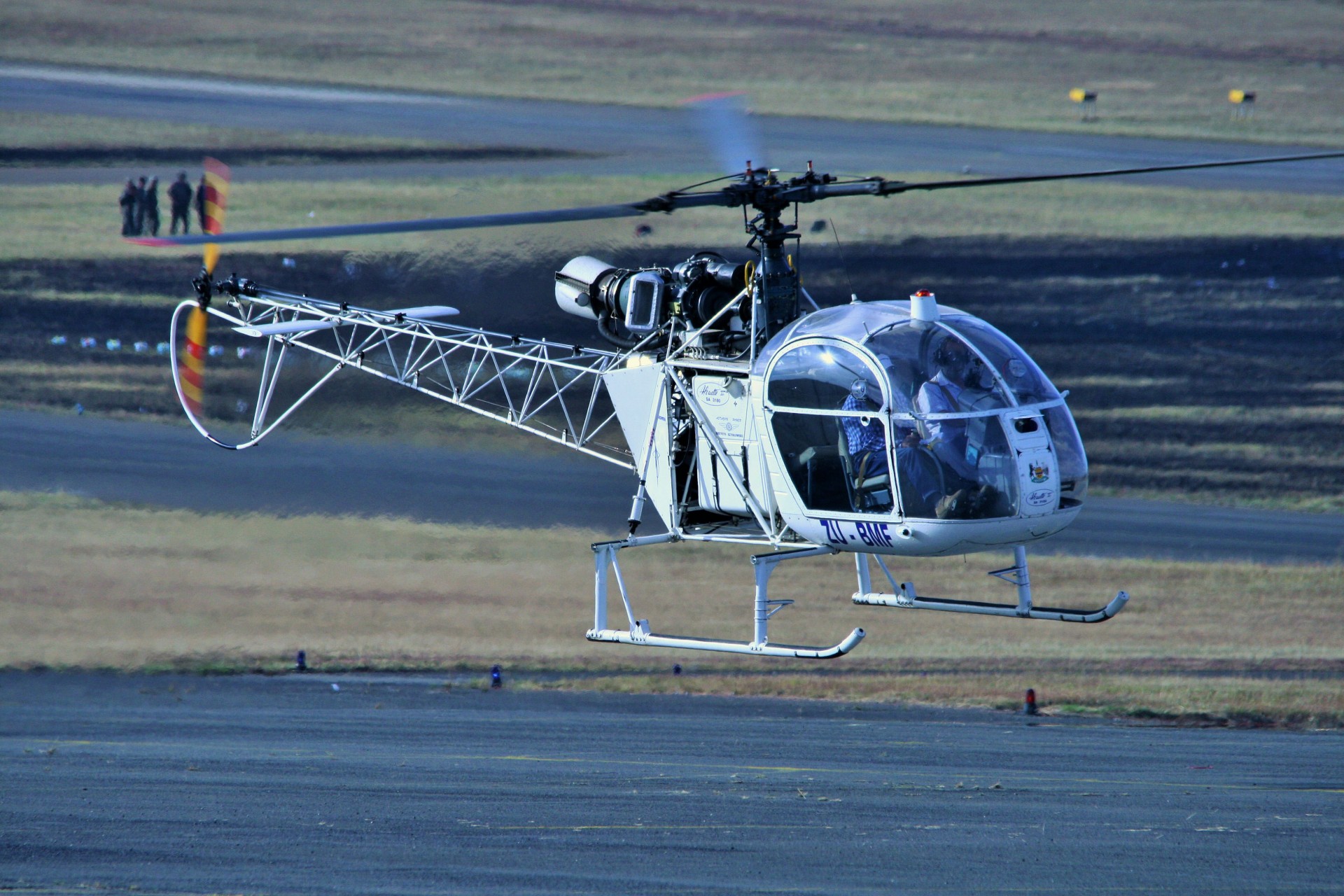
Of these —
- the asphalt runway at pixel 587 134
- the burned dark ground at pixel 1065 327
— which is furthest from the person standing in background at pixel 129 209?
the asphalt runway at pixel 587 134

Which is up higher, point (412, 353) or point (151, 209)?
point (151, 209)

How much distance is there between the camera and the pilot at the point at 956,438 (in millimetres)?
11688

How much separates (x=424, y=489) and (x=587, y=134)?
2048cm

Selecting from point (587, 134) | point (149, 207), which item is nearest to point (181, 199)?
point (149, 207)

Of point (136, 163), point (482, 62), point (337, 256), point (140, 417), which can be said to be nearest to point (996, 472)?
point (140, 417)

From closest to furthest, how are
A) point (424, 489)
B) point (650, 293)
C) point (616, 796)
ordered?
point (650, 293)
point (616, 796)
point (424, 489)

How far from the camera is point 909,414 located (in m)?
11.8

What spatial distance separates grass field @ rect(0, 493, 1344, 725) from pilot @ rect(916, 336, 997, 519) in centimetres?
911

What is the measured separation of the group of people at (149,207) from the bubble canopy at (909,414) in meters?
23.7

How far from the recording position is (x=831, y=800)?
602 inches

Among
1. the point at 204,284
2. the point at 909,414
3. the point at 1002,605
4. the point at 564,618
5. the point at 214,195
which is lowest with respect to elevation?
the point at 564,618

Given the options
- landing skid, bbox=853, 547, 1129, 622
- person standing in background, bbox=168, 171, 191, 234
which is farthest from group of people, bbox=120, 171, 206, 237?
landing skid, bbox=853, 547, 1129, 622

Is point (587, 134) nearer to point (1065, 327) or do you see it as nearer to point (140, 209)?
point (140, 209)

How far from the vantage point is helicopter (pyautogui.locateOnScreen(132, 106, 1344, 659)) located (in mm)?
11734
